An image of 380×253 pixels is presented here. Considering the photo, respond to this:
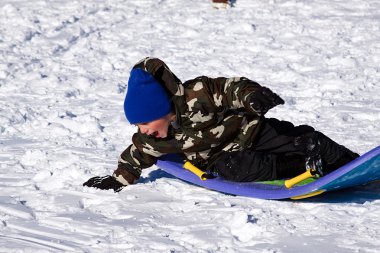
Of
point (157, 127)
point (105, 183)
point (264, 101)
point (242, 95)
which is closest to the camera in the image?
point (264, 101)

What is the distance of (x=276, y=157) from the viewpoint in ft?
12.2

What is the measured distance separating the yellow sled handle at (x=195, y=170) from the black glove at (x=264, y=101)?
555mm

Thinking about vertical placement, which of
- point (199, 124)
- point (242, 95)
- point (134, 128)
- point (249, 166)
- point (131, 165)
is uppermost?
point (242, 95)

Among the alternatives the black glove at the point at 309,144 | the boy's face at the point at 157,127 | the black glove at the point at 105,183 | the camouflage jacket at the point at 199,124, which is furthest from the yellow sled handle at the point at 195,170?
the black glove at the point at 309,144

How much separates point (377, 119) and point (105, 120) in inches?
73.9

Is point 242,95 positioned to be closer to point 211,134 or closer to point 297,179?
point 211,134

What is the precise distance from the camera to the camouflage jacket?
3.60 meters

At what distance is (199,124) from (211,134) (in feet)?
0.29

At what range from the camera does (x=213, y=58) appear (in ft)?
21.5

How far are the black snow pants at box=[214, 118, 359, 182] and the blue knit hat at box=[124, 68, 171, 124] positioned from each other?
452 millimetres

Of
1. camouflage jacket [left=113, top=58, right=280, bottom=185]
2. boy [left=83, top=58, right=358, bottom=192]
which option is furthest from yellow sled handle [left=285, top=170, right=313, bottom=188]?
camouflage jacket [left=113, top=58, right=280, bottom=185]

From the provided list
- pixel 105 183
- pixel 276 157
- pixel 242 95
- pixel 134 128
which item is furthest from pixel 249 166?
pixel 134 128

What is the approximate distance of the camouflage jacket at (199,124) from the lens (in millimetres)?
3596

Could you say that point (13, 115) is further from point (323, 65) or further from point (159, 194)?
point (323, 65)
